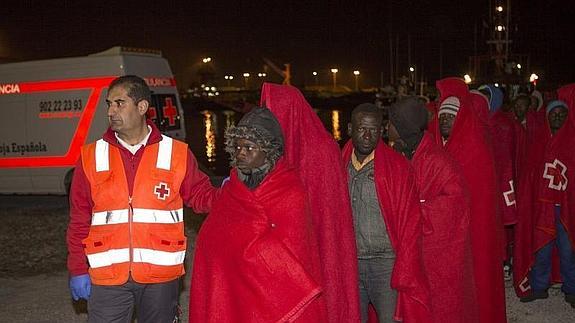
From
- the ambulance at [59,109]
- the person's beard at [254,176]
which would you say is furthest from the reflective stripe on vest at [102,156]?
the ambulance at [59,109]

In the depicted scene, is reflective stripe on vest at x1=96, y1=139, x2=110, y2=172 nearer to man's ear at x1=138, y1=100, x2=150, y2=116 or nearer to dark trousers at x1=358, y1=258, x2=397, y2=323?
man's ear at x1=138, y1=100, x2=150, y2=116

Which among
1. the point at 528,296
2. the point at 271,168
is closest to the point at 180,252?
the point at 271,168

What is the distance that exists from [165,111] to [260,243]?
871 centimetres

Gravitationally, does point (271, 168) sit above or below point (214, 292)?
above

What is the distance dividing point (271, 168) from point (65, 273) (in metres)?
5.35

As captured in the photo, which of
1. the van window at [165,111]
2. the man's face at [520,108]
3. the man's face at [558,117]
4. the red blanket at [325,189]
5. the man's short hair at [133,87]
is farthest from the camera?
the van window at [165,111]

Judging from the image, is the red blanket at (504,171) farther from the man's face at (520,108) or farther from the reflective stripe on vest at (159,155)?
the reflective stripe on vest at (159,155)

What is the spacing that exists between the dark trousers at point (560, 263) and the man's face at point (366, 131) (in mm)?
3299

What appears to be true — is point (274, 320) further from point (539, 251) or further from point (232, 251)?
point (539, 251)

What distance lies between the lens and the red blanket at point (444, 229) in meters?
4.20

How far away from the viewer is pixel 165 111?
454 inches

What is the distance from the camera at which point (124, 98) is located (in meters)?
3.93

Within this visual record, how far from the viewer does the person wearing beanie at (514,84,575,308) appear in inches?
252

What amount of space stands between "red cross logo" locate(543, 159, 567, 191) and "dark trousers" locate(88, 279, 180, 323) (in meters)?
3.93
